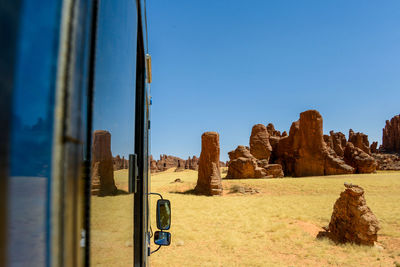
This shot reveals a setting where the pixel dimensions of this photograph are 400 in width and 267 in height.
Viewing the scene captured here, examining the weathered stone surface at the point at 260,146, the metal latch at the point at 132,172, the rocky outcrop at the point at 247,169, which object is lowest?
the rocky outcrop at the point at 247,169

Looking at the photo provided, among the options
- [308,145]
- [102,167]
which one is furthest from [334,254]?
[308,145]

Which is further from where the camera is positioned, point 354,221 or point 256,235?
point 256,235

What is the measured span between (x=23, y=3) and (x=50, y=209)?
0.81ft

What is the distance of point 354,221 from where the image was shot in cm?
793

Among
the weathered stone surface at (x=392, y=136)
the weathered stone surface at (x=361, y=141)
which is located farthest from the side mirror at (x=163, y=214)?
the weathered stone surface at (x=392, y=136)

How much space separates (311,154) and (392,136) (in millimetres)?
48672

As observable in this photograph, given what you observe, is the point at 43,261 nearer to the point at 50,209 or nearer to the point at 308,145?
the point at 50,209

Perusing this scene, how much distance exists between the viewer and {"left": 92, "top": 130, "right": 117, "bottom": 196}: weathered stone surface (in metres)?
0.62

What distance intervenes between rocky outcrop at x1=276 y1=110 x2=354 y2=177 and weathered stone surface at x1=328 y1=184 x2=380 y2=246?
21563mm

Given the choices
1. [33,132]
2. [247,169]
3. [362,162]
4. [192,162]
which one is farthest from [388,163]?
[33,132]

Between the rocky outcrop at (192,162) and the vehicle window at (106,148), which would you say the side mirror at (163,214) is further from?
the rocky outcrop at (192,162)

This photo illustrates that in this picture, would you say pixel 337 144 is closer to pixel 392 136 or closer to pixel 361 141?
pixel 361 141

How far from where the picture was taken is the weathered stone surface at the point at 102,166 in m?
0.62

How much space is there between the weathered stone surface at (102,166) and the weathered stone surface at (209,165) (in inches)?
718
